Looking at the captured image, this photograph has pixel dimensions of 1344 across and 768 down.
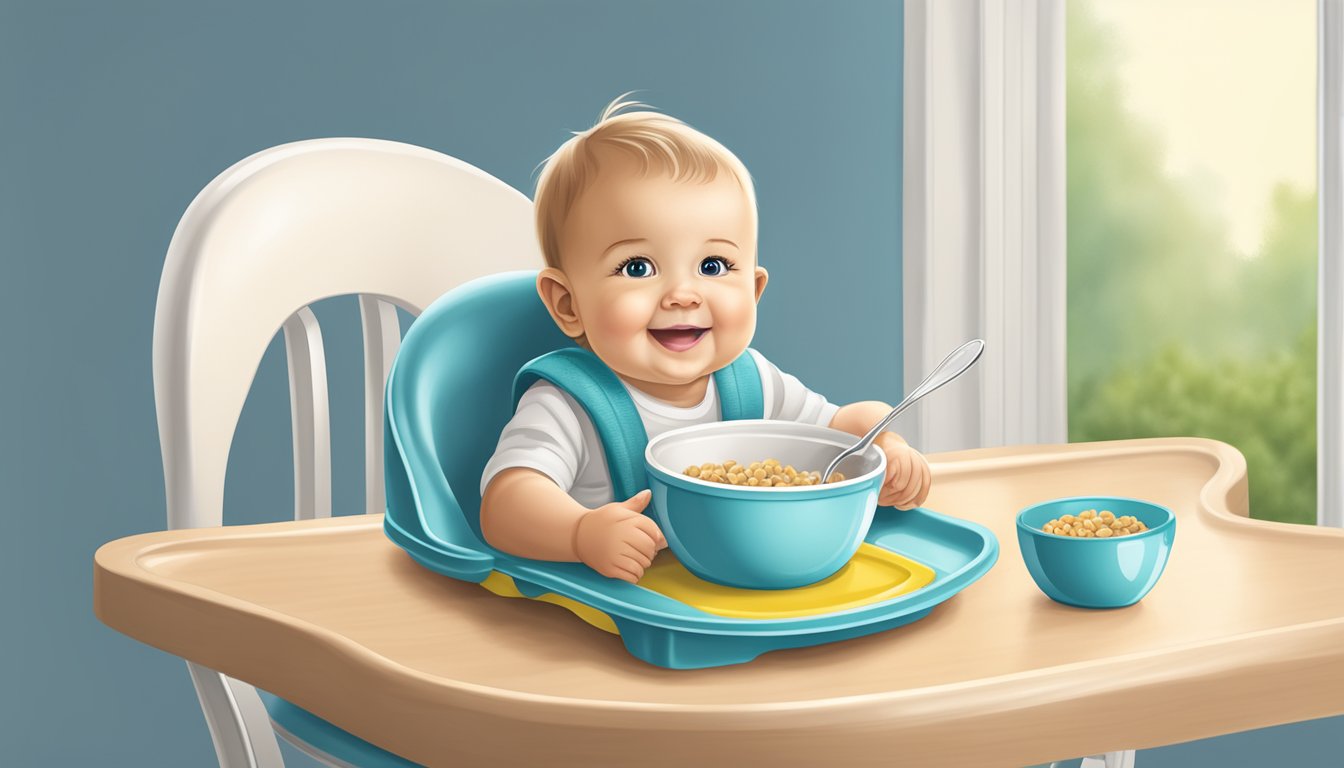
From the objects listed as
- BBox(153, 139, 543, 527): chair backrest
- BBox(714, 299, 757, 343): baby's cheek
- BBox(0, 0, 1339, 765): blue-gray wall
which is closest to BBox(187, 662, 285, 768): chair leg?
BBox(153, 139, 543, 527): chair backrest

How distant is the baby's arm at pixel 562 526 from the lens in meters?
0.58

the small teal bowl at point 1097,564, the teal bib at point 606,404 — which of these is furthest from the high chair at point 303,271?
the small teal bowl at point 1097,564

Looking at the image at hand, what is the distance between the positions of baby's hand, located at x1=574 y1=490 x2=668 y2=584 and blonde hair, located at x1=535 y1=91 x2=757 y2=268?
0.17 meters

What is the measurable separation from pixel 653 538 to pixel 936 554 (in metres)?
0.18

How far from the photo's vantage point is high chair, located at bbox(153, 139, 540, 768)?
0.91 meters

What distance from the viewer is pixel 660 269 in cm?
64

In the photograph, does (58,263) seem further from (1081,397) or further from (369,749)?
(1081,397)

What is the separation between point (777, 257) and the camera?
161 centimetres

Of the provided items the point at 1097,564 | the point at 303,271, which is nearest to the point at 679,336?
the point at 1097,564

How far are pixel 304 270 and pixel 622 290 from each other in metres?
0.42

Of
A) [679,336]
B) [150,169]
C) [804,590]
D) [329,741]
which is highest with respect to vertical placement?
[150,169]

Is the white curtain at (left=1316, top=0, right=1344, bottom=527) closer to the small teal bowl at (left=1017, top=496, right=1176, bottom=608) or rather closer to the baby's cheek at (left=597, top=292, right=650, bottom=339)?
the small teal bowl at (left=1017, top=496, right=1176, bottom=608)

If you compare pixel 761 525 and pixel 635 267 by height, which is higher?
pixel 635 267

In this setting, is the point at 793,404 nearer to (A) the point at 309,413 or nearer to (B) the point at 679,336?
(B) the point at 679,336
